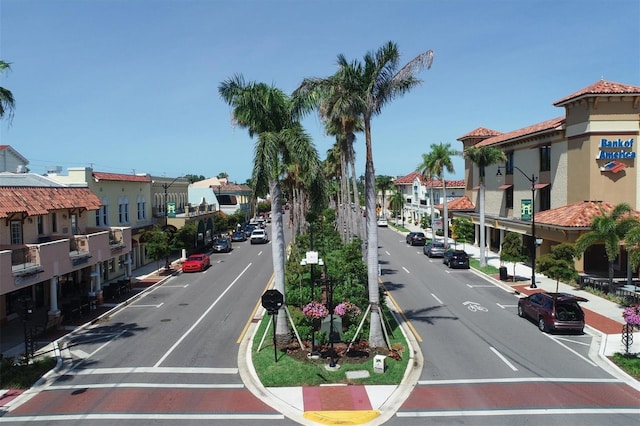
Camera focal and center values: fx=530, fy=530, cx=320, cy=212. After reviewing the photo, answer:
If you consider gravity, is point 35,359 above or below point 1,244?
below

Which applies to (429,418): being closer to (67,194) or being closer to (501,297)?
(501,297)

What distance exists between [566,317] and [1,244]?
2547 cm

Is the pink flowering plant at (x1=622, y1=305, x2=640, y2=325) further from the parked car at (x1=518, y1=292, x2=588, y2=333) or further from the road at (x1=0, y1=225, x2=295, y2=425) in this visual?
the road at (x1=0, y1=225, x2=295, y2=425)

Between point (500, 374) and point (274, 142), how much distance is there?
1129 centimetres

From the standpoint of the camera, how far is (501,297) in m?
30.8

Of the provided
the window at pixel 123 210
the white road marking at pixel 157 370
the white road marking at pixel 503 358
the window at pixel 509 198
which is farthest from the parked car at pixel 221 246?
the white road marking at pixel 503 358

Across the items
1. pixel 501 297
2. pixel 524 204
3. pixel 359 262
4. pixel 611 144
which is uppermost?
pixel 611 144

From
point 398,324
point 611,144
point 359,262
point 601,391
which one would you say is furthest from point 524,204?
point 601,391

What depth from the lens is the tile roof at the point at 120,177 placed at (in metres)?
38.1

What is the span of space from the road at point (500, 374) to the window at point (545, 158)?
1742 cm

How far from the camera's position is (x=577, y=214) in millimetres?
35094

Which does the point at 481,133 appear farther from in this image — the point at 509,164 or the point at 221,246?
the point at 221,246

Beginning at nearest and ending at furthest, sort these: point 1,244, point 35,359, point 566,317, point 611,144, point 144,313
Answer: point 35,359, point 566,317, point 1,244, point 144,313, point 611,144

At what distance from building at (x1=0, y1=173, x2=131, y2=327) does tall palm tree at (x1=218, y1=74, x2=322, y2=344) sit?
9156 mm
